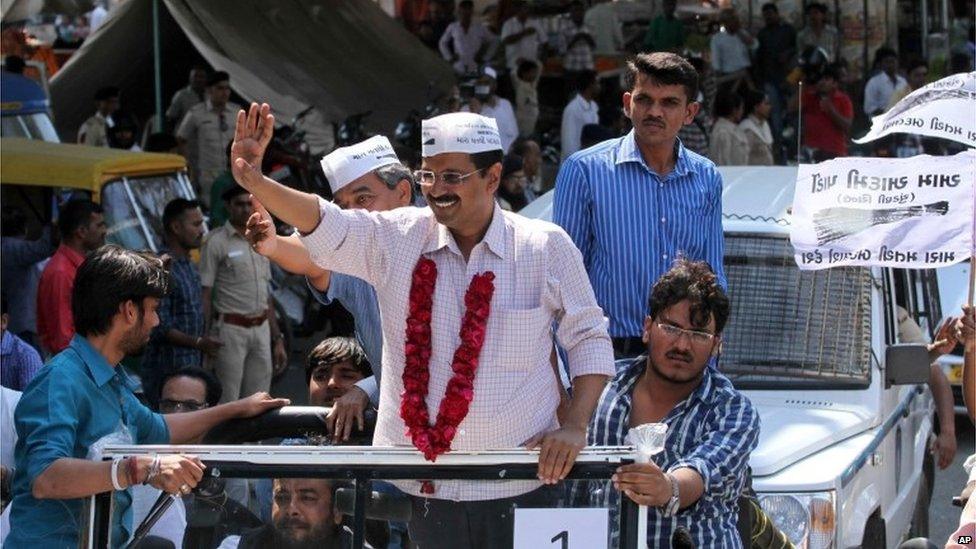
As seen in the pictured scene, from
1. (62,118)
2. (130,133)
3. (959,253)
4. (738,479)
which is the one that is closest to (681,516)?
(738,479)

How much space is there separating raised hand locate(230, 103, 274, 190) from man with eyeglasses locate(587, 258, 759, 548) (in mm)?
1263

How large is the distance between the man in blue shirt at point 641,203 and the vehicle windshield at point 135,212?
6.37 metres

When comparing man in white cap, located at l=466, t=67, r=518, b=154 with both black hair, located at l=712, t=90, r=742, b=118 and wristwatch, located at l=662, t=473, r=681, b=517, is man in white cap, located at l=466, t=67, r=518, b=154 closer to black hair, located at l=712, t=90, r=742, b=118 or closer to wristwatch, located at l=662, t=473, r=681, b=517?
black hair, located at l=712, t=90, r=742, b=118

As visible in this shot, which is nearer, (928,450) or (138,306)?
(138,306)

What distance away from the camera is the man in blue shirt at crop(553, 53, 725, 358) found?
5625 mm

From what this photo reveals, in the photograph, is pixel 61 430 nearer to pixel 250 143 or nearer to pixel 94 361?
pixel 94 361

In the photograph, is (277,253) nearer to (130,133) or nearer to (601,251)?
(601,251)

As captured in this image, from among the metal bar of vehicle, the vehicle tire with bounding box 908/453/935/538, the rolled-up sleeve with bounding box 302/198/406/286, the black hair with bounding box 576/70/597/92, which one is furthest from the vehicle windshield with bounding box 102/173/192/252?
the metal bar of vehicle

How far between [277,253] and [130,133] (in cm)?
1216

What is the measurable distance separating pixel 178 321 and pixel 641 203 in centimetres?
561

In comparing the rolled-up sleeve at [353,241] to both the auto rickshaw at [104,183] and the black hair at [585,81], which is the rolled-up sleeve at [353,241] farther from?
the black hair at [585,81]

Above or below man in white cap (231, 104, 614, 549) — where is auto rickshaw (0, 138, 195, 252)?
above

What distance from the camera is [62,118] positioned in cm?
1794

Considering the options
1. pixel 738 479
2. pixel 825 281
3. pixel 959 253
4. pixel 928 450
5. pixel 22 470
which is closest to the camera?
pixel 22 470
